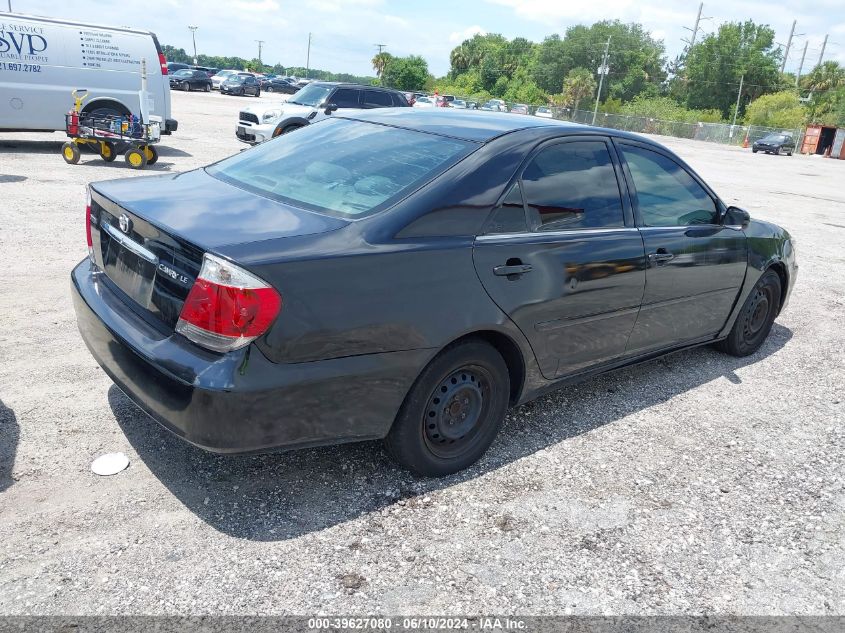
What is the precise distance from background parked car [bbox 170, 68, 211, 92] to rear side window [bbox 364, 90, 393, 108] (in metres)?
30.5

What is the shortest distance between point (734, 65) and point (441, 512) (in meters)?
89.4


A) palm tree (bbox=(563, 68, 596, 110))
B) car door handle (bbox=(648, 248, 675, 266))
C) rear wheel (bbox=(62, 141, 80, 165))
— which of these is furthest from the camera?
palm tree (bbox=(563, 68, 596, 110))

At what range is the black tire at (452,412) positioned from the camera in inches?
120

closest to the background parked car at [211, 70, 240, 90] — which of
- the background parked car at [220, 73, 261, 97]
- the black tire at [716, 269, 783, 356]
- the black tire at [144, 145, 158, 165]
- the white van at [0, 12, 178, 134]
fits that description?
the background parked car at [220, 73, 261, 97]

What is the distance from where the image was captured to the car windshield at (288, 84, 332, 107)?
16.0 meters

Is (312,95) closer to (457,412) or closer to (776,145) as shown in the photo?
(457,412)

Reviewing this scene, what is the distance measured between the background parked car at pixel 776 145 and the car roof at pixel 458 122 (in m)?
45.1

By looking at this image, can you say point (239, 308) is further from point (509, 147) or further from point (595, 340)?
point (595, 340)

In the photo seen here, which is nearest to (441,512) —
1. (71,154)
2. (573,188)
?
(573,188)

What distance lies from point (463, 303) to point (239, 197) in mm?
1168

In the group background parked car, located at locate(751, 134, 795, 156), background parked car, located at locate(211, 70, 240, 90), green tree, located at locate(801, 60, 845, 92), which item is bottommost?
background parked car, located at locate(211, 70, 240, 90)

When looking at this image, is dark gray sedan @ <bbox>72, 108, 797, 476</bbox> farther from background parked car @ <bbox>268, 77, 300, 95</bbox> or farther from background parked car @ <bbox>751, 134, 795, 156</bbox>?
background parked car @ <bbox>268, 77, 300, 95</bbox>

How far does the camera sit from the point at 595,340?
12.5ft

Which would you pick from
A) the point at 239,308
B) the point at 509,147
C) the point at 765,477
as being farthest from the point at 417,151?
the point at 765,477
